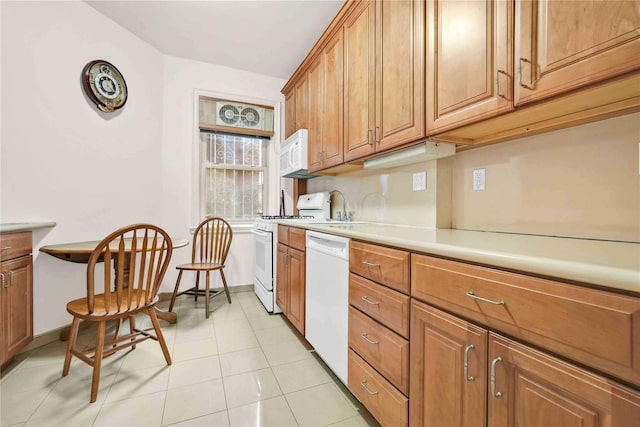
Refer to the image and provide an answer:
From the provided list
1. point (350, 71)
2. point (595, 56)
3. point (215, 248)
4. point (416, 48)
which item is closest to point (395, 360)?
point (595, 56)

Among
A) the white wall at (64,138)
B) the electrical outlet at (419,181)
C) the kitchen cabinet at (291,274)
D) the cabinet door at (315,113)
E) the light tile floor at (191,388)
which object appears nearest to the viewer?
the light tile floor at (191,388)

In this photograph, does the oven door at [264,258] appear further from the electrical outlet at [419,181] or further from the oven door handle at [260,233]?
the electrical outlet at [419,181]

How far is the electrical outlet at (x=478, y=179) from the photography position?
144cm

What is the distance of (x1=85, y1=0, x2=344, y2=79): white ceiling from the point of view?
224cm

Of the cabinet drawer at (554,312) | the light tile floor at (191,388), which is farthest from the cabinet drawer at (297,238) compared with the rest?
the cabinet drawer at (554,312)

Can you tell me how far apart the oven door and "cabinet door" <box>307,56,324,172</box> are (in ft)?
2.69

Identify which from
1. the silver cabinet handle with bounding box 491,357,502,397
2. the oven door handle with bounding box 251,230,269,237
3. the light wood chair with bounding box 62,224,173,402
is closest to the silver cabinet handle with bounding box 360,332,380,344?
the silver cabinet handle with bounding box 491,357,502,397

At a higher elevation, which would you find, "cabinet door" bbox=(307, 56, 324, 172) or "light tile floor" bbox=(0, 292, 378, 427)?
"cabinet door" bbox=(307, 56, 324, 172)

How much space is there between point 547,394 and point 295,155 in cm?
258

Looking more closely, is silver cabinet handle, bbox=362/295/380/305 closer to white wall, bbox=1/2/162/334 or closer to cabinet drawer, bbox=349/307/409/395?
cabinet drawer, bbox=349/307/409/395

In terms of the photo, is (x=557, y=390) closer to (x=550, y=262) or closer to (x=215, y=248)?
(x=550, y=262)

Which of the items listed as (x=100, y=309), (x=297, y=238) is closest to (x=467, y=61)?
(x=297, y=238)

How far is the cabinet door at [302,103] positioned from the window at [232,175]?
2.54 feet

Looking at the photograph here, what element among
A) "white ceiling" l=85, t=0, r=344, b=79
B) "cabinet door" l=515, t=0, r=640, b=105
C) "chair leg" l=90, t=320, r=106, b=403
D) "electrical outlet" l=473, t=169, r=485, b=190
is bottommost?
"chair leg" l=90, t=320, r=106, b=403
